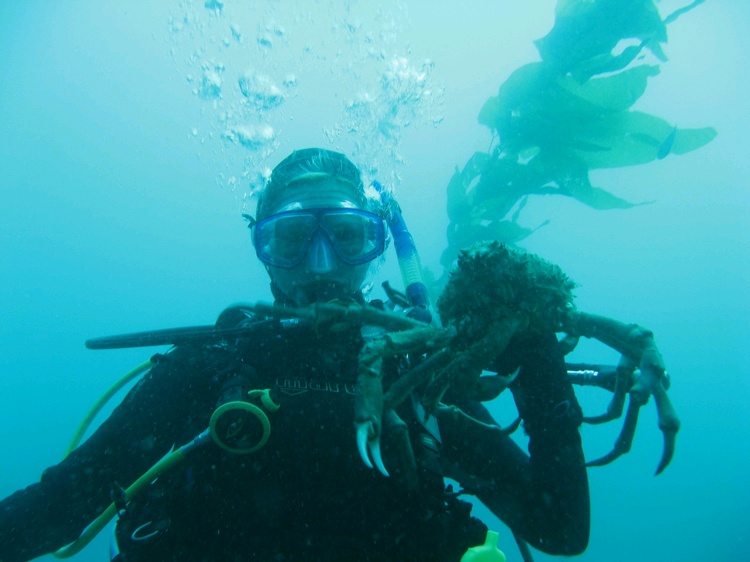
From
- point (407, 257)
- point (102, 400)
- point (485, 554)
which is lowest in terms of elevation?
point (485, 554)

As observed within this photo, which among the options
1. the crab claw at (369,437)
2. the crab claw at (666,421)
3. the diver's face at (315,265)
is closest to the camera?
the crab claw at (369,437)

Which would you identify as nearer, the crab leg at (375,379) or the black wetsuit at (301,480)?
the crab leg at (375,379)

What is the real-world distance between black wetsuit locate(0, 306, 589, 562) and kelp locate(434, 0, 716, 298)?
4842 mm

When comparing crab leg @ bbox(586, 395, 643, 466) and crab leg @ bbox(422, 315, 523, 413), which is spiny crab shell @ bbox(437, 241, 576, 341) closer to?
crab leg @ bbox(422, 315, 523, 413)

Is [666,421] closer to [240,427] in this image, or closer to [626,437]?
[626,437]

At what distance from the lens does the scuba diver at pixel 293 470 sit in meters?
2.05

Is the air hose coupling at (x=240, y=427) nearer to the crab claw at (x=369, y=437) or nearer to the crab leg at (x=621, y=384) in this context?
the crab claw at (x=369, y=437)

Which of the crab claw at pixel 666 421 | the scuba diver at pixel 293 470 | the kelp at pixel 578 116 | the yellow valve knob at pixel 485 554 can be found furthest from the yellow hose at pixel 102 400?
the kelp at pixel 578 116

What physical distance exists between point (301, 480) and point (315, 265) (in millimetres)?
1576

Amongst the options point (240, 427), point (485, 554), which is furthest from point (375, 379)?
point (485, 554)

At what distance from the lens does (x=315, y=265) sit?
321 centimetres

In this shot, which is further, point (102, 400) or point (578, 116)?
point (578, 116)

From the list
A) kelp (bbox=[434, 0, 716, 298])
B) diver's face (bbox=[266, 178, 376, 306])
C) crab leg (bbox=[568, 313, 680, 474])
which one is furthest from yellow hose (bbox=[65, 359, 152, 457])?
kelp (bbox=[434, 0, 716, 298])

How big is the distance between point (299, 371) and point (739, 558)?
32.4m
